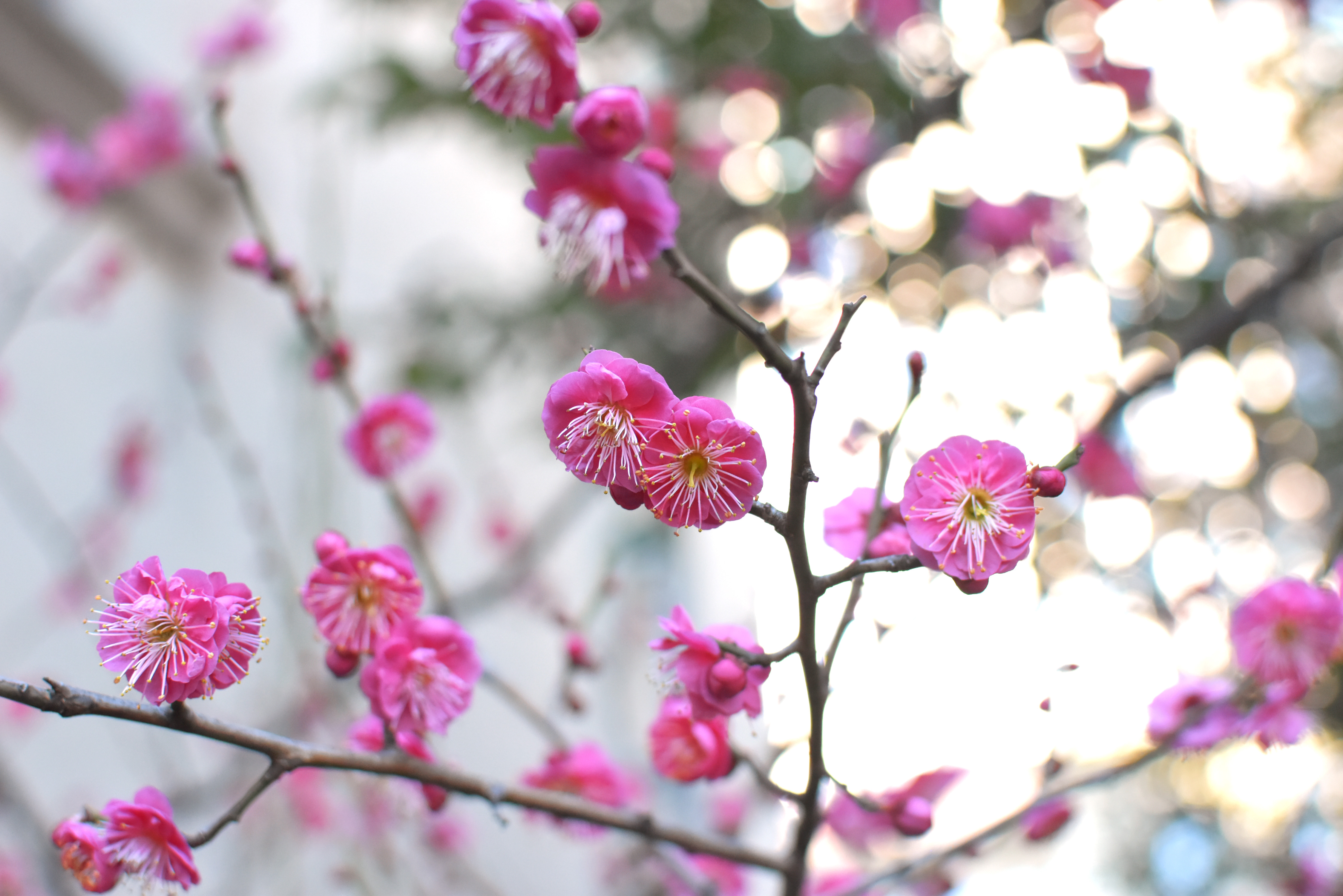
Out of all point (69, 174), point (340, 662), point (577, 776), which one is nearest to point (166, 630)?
point (340, 662)

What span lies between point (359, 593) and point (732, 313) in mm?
360

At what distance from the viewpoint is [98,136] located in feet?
5.40

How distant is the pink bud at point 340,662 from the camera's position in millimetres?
633

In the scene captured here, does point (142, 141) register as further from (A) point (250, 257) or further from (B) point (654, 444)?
(B) point (654, 444)

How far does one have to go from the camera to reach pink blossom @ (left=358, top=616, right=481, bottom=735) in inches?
24.0

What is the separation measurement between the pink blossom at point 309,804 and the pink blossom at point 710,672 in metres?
1.44

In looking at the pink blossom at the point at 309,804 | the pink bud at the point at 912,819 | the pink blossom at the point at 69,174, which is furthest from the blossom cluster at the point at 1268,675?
the pink blossom at the point at 69,174

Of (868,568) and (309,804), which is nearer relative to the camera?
(868,568)

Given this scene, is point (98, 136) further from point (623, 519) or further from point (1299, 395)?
point (1299, 395)

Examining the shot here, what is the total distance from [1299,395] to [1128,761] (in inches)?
76.9

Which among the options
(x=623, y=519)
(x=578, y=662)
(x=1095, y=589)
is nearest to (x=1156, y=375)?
(x=1095, y=589)

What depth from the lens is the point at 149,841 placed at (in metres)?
0.57

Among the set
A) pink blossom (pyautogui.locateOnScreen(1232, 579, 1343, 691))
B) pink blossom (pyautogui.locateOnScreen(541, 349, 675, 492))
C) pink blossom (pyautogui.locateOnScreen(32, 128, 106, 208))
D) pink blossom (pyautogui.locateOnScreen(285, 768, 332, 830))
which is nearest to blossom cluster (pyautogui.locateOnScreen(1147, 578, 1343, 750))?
pink blossom (pyautogui.locateOnScreen(1232, 579, 1343, 691))

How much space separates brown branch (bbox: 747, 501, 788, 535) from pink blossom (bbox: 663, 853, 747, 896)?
58 cm
